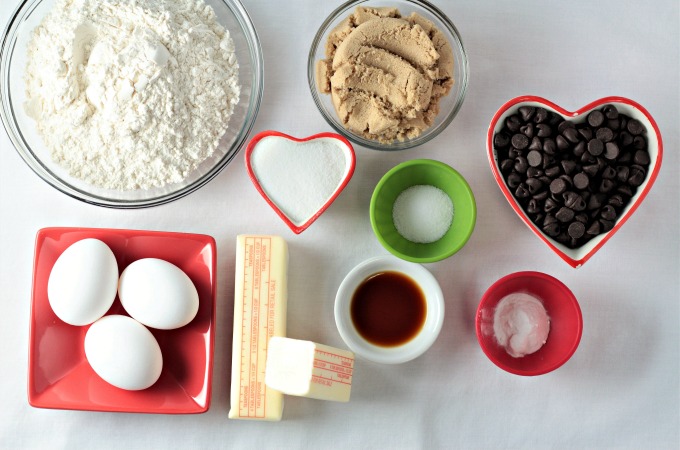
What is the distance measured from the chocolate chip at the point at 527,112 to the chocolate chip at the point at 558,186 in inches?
4.9

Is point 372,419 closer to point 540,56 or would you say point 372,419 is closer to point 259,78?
point 259,78

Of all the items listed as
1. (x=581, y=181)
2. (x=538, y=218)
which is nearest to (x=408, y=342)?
(x=538, y=218)

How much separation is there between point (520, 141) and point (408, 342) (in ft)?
1.42

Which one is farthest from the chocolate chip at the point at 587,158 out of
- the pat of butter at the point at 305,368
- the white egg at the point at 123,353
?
the white egg at the point at 123,353

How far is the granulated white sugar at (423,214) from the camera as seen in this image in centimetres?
112

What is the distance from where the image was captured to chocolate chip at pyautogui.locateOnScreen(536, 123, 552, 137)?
1074 millimetres

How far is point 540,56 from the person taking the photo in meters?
1.21

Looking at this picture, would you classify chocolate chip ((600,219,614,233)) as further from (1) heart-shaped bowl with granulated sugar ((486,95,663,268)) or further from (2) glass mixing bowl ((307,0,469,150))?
(2) glass mixing bowl ((307,0,469,150))

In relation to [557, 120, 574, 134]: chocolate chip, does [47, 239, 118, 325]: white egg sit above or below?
below

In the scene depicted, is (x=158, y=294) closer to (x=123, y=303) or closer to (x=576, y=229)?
(x=123, y=303)

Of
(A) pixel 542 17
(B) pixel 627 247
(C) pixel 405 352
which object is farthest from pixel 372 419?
(A) pixel 542 17

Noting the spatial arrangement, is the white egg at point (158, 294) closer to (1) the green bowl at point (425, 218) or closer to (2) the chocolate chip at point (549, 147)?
(1) the green bowl at point (425, 218)

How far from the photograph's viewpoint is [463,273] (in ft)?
3.88

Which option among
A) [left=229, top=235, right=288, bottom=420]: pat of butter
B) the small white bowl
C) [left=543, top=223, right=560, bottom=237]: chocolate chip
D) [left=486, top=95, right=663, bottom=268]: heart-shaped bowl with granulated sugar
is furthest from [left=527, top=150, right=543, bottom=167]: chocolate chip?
[left=229, top=235, right=288, bottom=420]: pat of butter
